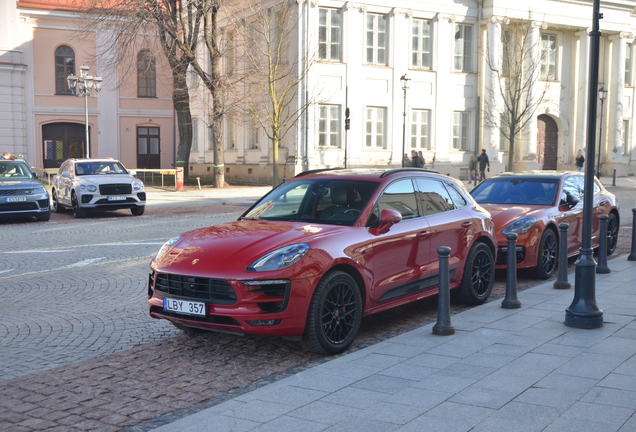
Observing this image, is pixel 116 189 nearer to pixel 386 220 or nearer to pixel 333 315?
pixel 386 220

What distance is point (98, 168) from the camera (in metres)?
21.2

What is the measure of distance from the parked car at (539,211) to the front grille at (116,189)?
1161cm

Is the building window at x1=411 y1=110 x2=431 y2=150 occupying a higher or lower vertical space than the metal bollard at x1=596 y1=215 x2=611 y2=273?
higher

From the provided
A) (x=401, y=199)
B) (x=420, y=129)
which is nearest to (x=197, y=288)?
(x=401, y=199)

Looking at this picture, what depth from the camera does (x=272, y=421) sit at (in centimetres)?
458

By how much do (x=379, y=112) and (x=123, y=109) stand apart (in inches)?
708

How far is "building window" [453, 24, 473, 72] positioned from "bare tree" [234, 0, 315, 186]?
11.0 m

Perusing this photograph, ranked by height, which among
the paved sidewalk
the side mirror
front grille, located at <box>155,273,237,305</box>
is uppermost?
the side mirror

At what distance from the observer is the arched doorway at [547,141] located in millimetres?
46969

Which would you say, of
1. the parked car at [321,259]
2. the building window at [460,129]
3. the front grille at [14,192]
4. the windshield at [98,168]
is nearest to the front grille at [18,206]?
the front grille at [14,192]

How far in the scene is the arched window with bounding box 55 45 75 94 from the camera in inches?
1781

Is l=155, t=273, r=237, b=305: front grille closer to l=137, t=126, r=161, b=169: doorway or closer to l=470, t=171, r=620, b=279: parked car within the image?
l=470, t=171, r=620, b=279: parked car

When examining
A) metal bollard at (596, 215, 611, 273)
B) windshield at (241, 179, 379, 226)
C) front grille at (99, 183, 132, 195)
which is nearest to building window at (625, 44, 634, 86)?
front grille at (99, 183, 132, 195)

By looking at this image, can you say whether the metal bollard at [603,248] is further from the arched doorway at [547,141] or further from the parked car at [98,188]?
the arched doorway at [547,141]
